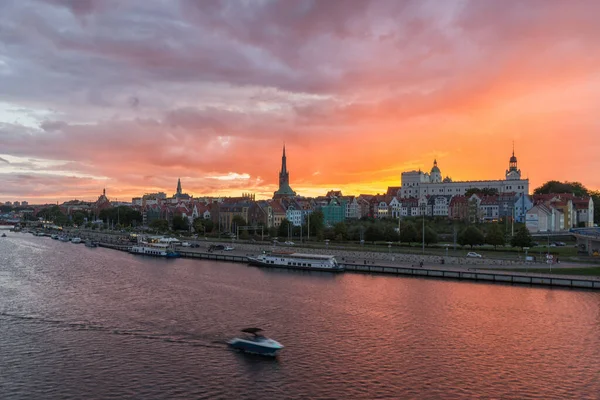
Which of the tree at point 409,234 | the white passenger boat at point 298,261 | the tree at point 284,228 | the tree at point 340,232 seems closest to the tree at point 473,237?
the tree at point 409,234

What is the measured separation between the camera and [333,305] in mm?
42438

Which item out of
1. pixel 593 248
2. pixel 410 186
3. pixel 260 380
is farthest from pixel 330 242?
pixel 410 186

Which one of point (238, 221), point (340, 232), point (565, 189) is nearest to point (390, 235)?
point (340, 232)

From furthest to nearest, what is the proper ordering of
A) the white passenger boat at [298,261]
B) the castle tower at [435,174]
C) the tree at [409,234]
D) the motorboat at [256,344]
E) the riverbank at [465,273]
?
the castle tower at [435,174], the tree at [409,234], the white passenger boat at [298,261], the riverbank at [465,273], the motorboat at [256,344]

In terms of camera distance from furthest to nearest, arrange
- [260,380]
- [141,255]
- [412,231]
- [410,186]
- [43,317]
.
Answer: [410,186] → [141,255] → [412,231] → [43,317] → [260,380]

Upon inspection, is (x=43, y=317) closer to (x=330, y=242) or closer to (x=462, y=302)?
(x=462, y=302)

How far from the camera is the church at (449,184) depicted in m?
150

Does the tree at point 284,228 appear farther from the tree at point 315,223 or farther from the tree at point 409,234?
the tree at point 409,234

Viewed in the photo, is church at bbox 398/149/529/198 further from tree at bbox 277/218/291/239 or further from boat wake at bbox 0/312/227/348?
boat wake at bbox 0/312/227/348

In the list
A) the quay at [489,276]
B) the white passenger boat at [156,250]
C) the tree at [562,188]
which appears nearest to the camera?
the quay at [489,276]

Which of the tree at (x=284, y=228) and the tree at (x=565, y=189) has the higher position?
the tree at (x=565, y=189)

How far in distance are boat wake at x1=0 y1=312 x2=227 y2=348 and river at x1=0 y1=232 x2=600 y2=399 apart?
0.13 m

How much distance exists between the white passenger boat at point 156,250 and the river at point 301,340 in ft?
96.9

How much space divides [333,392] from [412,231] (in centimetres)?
5759
